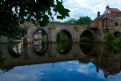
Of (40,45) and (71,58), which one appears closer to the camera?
(71,58)

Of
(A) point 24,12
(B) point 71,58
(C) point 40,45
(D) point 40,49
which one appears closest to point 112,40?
(D) point 40,49

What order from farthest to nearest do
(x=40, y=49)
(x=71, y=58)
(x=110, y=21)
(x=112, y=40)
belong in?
1. (x=110, y=21)
2. (x=112, y=40)
3. (x=40, y=49)
4. (x=71, y=58)

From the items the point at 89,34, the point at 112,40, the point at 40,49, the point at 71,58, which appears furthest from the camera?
Result: the point at 89,34

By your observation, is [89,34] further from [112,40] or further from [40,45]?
[40,45]

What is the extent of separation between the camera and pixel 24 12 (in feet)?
10.2

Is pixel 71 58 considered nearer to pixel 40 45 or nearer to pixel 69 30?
pixel 69 30

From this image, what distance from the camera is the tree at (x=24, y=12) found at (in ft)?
9.27

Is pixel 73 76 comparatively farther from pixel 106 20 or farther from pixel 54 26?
pixel 106 20

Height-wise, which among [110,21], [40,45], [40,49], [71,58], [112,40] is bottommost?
[71,58]

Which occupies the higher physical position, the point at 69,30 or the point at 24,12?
the point at 69,30

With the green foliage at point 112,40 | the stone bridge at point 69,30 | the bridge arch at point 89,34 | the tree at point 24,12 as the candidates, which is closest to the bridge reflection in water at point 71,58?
the green foliage at point 112,40

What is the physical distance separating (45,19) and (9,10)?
52 centimetres

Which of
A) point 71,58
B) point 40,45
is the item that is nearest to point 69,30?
point 40,45

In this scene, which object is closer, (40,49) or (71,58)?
(71,58)
